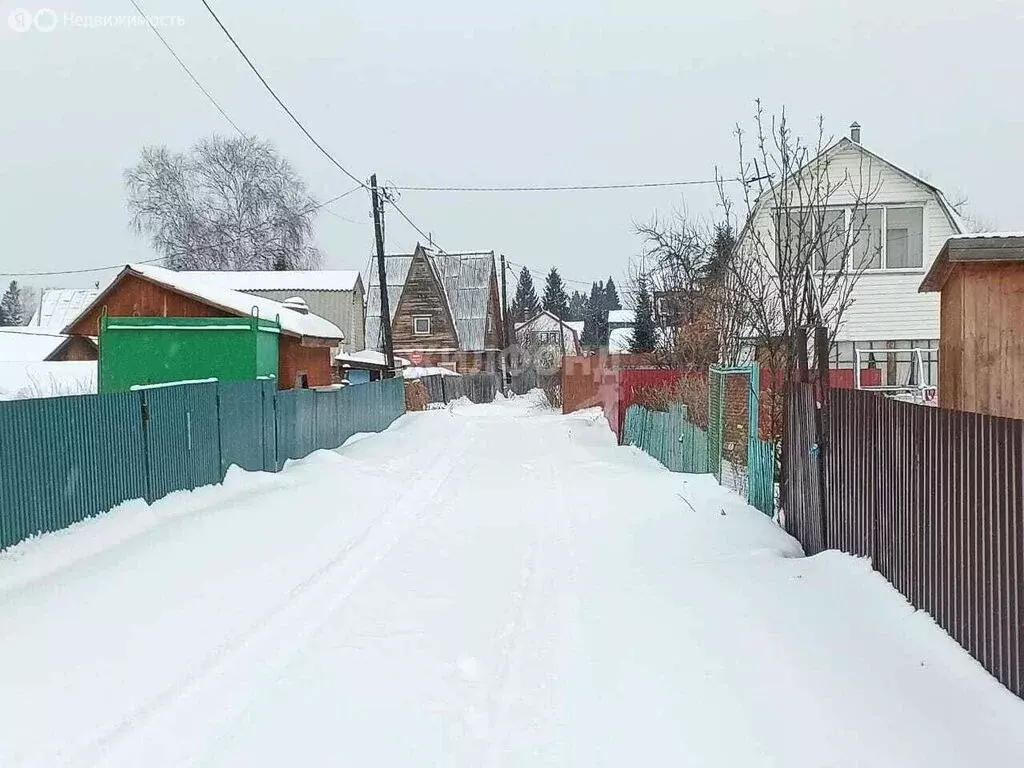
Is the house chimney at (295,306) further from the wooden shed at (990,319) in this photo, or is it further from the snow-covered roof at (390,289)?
the snow-covered roof at (390,289)

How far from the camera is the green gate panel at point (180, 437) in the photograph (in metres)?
9.73

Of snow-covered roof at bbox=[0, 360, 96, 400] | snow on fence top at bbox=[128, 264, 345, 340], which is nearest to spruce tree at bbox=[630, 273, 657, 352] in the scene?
snow on fence top at bbox=[128, 264, 345, 340]

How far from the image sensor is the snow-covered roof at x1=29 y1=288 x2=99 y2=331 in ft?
212

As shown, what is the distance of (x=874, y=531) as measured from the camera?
6418 mm

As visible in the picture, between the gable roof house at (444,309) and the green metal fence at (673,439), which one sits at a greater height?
the gable roof house at (444,309)

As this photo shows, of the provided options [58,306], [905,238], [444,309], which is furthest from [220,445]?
[58,306]

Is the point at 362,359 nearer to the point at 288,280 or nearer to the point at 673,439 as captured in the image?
the point at 288,280

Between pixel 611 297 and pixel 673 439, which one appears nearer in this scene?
pixel 673 439

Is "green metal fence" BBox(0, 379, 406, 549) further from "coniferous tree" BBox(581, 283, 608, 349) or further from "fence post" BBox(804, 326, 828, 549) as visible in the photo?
"coniferous tree" BBox(581, 283, 608, 349)

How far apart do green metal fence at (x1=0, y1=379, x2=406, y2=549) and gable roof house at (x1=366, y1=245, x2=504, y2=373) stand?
4234cm

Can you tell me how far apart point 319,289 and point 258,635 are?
137 ft

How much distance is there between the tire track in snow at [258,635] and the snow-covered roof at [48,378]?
20.1 metres

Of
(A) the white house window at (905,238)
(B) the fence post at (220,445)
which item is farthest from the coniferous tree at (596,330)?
(B) the fence post at (220,445)

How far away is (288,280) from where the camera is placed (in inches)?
1821
